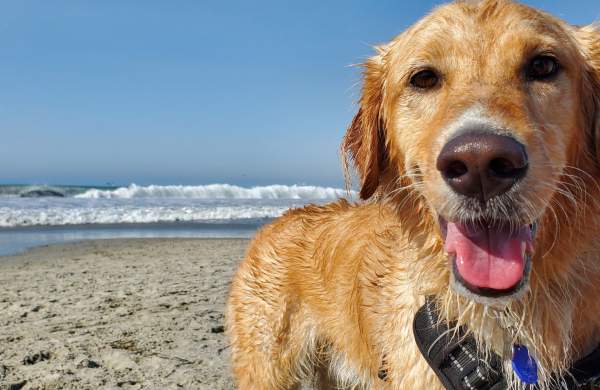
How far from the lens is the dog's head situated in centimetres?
202

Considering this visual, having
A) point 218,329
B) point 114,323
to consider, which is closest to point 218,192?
point 114,323

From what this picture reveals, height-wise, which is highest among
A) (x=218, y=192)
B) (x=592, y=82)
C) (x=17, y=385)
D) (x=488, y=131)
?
(x=592, y=82)

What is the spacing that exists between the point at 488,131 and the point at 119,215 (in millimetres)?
20525

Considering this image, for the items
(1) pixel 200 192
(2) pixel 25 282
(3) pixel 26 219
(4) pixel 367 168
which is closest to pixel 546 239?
(4) pixel 367 168

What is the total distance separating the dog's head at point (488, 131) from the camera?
202 centimetres

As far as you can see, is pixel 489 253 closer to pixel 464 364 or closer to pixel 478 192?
pixel 478 192

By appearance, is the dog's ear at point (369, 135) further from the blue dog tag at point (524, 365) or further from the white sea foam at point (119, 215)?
the white sea foam at point (119, 215)

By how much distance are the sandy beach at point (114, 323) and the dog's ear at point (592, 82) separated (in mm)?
3270

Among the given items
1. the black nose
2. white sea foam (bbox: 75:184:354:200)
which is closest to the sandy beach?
the black nose

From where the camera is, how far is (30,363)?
4848 mm

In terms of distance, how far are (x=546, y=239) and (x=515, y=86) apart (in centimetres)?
66

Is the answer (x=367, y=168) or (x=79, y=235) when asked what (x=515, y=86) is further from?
(x=79, y=235)

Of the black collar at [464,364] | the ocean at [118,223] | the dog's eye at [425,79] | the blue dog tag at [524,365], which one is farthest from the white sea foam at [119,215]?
the blue dog tag at [524,365]

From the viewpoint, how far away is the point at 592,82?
2648 millimetres
